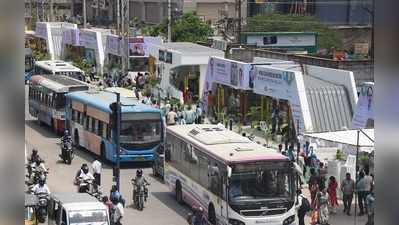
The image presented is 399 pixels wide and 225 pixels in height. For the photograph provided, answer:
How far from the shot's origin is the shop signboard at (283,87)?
15.1 meters

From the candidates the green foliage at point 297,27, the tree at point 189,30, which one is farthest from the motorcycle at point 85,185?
the tree at point 189,30

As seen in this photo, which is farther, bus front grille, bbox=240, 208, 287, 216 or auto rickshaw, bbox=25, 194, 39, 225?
auto rickshaw, bbox=25, 194, 39, 225

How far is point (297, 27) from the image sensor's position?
105 ft

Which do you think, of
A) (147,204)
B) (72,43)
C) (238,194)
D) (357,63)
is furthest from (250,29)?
(238,194)

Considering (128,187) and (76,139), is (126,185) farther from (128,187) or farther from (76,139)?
(76,139)

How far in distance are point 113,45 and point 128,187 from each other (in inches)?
610

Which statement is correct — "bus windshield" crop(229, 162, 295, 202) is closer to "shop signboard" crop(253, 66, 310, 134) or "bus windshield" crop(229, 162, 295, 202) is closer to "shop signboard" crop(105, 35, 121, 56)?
"shop signboard" crop(253, 66, 310, 134)

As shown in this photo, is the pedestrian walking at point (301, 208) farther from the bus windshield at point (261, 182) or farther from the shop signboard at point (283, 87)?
the shop signboard at point (283, 87)

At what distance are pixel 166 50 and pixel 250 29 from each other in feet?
40.7

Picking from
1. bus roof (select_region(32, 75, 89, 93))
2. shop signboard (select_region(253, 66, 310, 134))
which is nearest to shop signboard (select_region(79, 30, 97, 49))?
bus roof (select_region(32, 75, 89, 93))

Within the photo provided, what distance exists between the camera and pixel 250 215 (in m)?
9.28

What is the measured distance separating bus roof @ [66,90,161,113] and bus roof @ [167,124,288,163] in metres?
2.42

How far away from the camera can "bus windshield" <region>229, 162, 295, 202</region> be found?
9.34 m
